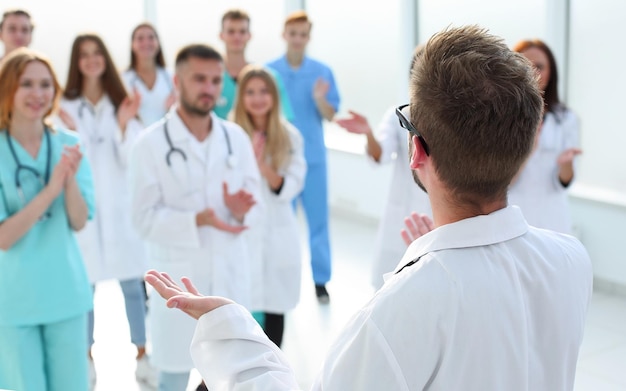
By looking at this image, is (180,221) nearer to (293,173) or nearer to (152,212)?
(152,212)

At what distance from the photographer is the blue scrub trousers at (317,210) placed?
17.3 feet

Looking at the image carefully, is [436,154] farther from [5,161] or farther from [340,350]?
[5,161]

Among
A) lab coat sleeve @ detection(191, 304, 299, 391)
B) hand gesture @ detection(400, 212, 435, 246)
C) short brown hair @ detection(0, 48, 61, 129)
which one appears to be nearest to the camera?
lab coat sleeve @ detection(191, 304, 299, 391)

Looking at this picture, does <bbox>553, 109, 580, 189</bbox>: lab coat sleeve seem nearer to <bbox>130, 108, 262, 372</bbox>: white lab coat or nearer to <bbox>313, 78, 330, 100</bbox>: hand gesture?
<bbox>130, 108, 262, 372</bbox>: white lab coat

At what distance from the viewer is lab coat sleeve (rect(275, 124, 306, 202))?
388 cm

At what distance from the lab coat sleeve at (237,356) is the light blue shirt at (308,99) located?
4.08m

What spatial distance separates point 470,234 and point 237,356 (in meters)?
0.39

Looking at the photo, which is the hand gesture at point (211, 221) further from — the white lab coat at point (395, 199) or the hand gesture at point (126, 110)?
the hand gesture at point (126, 110)

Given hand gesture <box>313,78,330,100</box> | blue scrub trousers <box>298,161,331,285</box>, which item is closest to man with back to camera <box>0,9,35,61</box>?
hand gesture <box>313,78,330,100</box>

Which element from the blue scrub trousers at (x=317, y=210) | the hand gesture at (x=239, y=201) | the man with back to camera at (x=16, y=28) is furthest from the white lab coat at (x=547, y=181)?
the man with back to camera at (x=16, y=28)

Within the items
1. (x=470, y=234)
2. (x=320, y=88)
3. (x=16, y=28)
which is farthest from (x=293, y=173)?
(x=470, y=234)

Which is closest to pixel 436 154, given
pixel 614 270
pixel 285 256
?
pixel 285 256

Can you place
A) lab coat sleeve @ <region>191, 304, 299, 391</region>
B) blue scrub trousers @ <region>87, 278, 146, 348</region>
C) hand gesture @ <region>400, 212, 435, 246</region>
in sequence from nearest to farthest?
lab coat sleeve @ <region>191, 304, 299, 391</region>, hand gesture @ <region>400, 212, 435, 246</region>, blue scrub trousers @ <region>87, 278, 146, 348</region>

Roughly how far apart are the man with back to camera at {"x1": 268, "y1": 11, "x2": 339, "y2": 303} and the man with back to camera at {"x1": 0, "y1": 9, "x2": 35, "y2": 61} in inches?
57.1
